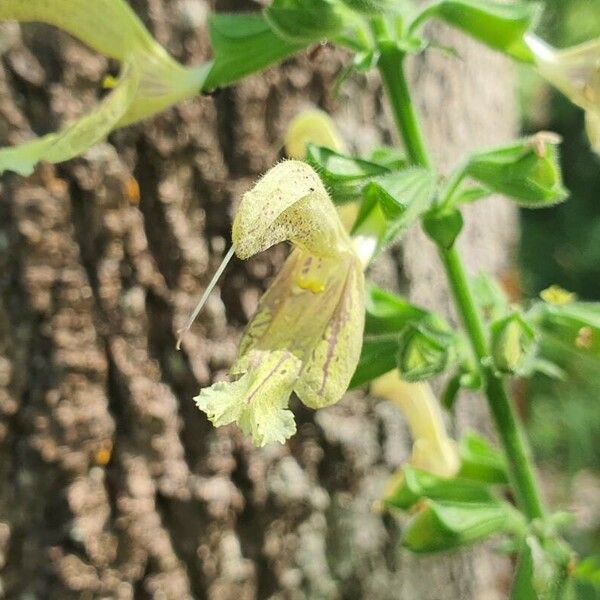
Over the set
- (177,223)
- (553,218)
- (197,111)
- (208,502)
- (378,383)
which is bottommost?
(208,502)

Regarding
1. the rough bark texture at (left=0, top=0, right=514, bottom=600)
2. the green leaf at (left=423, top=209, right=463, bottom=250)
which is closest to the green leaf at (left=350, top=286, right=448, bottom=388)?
the green leaf at (left=423, top=209, right=463, bottom=250)

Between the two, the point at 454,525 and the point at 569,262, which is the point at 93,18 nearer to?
the point at 454,525

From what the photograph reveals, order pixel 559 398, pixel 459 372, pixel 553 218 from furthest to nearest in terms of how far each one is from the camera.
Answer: pixel 553 218 → pixel 559 398 → pixel 459 372

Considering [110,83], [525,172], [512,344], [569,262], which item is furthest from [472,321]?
[569,262]

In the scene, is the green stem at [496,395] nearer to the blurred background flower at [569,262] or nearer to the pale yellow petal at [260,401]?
the pale yellow petal at [260,401]

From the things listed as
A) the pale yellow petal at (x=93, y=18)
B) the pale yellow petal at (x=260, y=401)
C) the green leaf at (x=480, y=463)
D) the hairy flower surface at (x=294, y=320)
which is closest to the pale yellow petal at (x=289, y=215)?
the hairy flower surface at (x=294, y=320)

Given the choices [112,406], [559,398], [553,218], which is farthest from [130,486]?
[553,218]

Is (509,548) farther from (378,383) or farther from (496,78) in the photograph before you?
(496,78)
